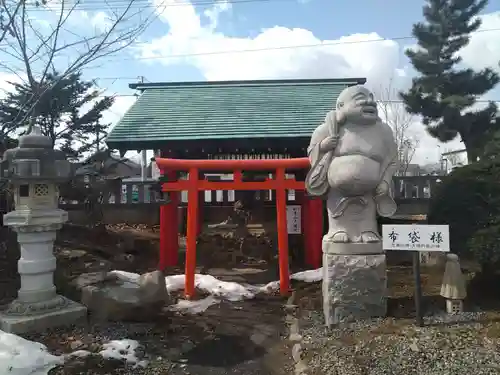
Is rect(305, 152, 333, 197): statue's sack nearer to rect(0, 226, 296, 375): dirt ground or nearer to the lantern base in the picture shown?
rect(0, 226, 296, 375): dirt ground

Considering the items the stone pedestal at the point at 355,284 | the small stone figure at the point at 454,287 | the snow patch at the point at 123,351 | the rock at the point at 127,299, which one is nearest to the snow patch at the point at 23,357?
the snow patch at the point at 123,351

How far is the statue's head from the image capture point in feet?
16.9

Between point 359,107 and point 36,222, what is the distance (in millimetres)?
4572

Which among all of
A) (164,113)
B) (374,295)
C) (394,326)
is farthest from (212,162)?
(394,326)

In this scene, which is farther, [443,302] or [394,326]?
[443,302]

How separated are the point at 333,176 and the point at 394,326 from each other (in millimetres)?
1962

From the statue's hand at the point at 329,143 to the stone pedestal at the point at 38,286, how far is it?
12.5 ft

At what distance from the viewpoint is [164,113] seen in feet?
31.8

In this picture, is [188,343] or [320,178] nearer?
[188,343]

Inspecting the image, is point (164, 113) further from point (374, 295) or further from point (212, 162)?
point (374, 295)

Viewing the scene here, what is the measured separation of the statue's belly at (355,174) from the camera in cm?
505

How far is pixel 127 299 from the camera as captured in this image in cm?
567

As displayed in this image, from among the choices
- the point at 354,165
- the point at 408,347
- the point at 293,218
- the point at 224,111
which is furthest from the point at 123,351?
the point at 224,111

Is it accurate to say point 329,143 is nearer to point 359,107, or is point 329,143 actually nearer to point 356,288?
point 359,107
